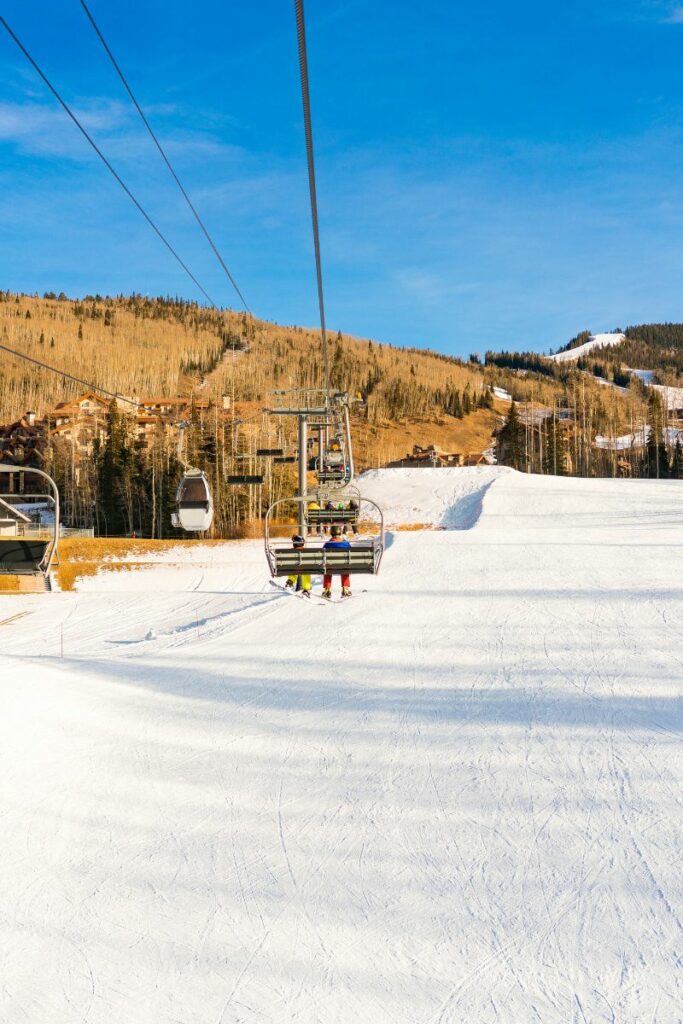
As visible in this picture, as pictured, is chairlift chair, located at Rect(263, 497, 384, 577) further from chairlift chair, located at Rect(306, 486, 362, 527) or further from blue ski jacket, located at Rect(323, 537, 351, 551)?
chairlift chair, located at Rect(306, 486, 362, 527)

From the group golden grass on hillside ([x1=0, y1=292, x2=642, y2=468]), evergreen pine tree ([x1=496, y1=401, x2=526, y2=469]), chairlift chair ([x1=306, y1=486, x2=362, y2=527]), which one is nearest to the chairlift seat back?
chairlift chair ([x1=306, y1=486, x2=362, y2=527])

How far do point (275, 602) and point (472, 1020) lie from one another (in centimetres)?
1647

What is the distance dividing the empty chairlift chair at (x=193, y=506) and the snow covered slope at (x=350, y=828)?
2.51m

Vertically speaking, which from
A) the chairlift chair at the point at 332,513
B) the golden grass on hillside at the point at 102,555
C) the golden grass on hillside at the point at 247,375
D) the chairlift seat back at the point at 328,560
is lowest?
the golden grass on hillside at the point at 102,555

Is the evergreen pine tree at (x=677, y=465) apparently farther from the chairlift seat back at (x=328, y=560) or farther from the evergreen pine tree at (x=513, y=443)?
the chairlift seat back at (x=328, y=560)

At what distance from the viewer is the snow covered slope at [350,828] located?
14.8ft

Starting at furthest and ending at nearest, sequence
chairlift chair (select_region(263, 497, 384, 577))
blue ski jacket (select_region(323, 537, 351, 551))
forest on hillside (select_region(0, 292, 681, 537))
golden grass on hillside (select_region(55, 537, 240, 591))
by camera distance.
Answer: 1. forest on hillside (select_region(0, 292, 681, 537))
2. golden grass on hillside (select_region(55, 537, 240, 591))
3. blue ski jacket (select_region(323, 537, 351, 551))
4. chairlift chair (select_region(263, 497, 384, 577))

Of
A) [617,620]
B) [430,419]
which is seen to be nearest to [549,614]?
[617,620]

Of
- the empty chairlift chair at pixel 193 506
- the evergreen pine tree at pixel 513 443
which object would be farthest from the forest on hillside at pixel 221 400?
the empty chairlift chair at pixel 193 506

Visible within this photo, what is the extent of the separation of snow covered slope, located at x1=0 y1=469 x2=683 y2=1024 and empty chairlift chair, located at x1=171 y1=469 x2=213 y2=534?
2509 mm

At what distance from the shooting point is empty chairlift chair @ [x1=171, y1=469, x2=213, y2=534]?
1351 cm

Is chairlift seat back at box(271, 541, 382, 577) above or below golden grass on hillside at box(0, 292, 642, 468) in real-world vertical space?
below

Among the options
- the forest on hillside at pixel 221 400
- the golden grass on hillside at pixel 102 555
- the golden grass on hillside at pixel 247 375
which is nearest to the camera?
the golden grass on hillside at pixel 102 555

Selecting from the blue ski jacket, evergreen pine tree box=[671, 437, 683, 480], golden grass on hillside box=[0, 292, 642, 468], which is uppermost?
golden grass on hillside box=[0, 292, 642, 468]
